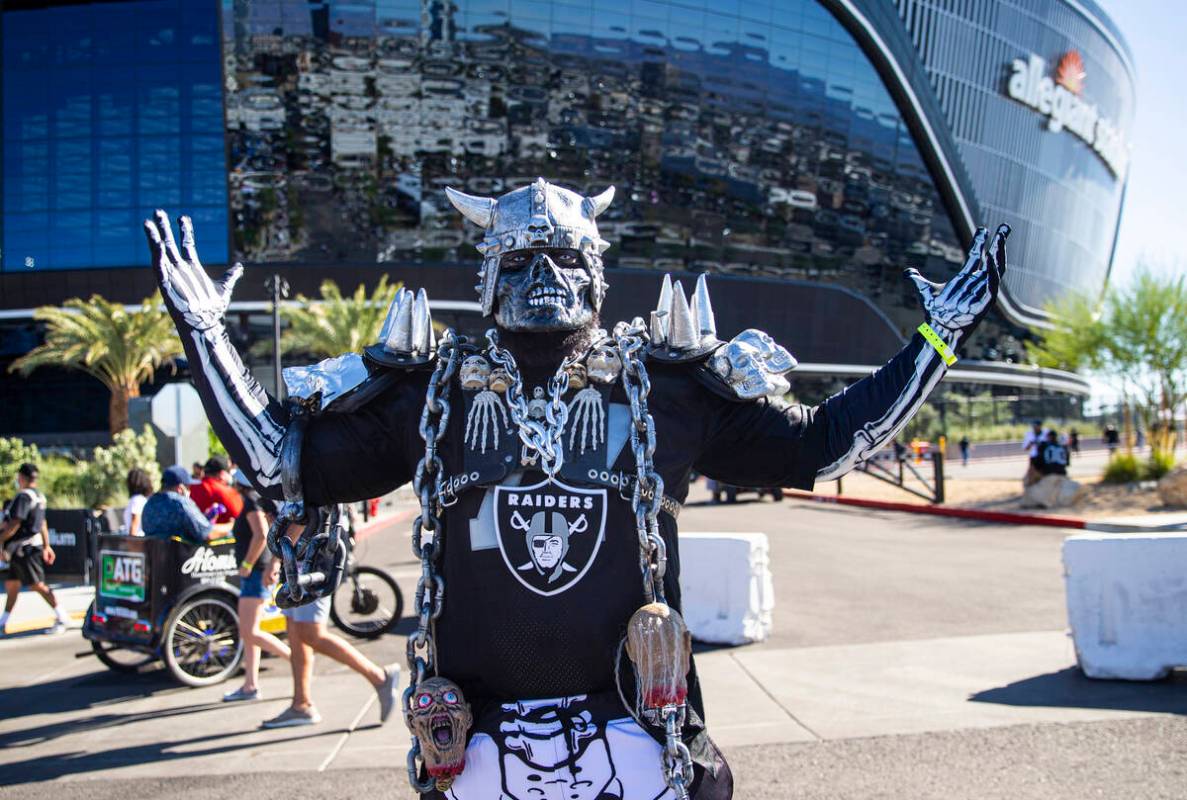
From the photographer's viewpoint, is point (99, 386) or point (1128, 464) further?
point (99, 386)

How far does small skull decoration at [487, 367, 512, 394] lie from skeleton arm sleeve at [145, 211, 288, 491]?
0.60 m

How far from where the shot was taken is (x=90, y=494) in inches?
666

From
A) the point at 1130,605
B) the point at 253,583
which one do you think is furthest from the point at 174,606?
the point at 1130,605

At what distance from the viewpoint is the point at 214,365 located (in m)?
2.59

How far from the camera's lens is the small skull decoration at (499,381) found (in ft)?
8.73

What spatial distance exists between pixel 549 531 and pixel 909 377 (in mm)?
1078

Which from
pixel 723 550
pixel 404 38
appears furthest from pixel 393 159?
pixel 723 550

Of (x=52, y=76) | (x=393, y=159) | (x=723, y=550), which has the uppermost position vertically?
(x=52, y=76)

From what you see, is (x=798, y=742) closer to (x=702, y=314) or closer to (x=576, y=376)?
(x=702, y=314)

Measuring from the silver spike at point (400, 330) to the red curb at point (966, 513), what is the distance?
14.6 m

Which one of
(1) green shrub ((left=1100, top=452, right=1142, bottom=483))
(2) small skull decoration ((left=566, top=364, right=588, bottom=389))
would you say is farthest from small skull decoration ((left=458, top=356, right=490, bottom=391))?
(1) green shrub ((left=1100, top=452, right=1142, bottom=483))

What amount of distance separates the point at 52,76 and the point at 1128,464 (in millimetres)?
44037

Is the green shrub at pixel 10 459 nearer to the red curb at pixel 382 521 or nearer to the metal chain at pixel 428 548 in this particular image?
the red curb at pixel 382 521

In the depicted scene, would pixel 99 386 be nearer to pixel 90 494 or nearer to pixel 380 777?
pixel 90 494
